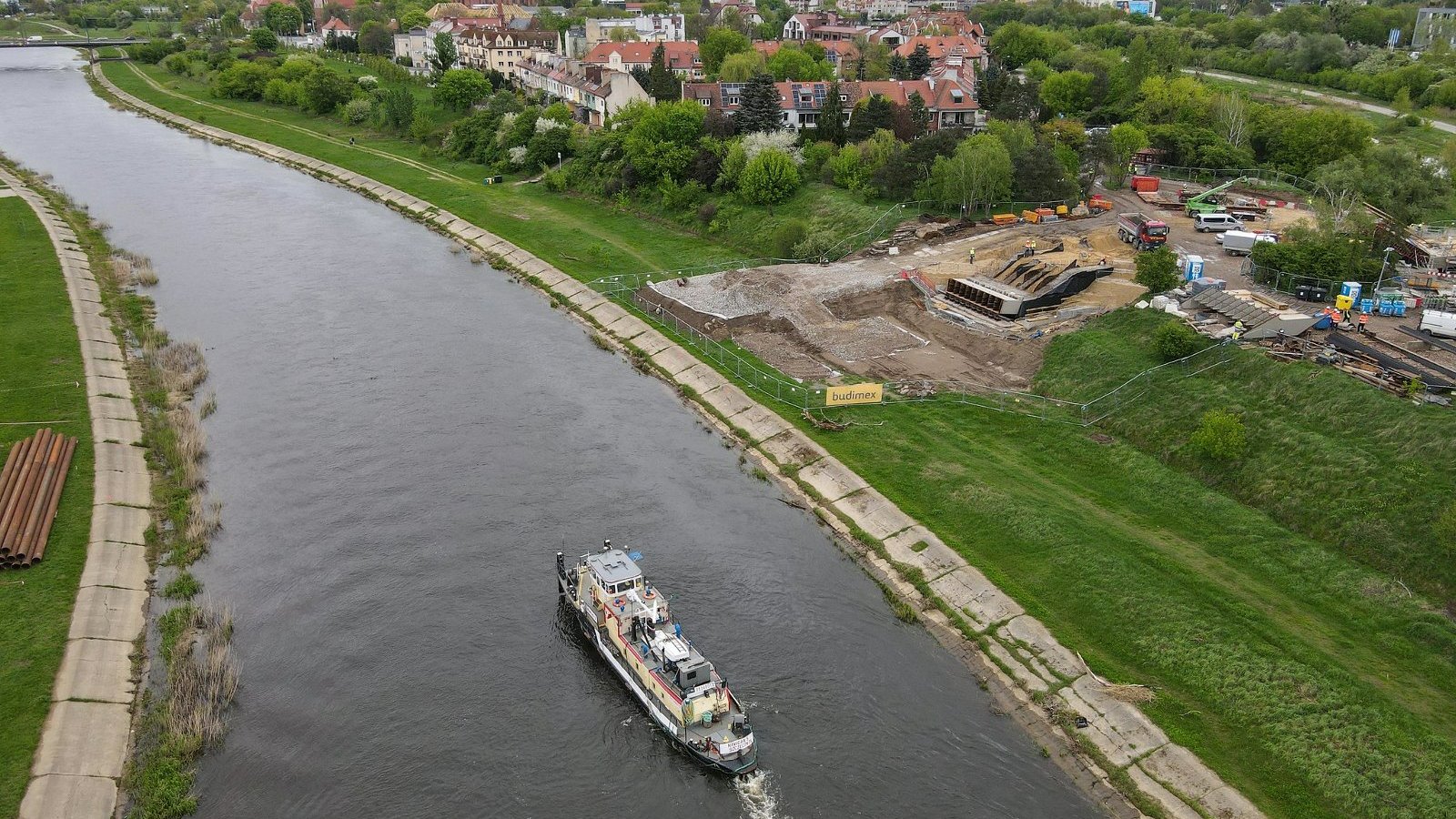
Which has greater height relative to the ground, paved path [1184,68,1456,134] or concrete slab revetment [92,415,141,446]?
paved path [1184,68,1456,134]

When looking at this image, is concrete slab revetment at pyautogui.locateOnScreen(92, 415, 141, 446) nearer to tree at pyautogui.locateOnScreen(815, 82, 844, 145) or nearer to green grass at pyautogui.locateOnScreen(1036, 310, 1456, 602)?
green grass at pyautogui.locateOnScreen(1036, 310, 1456, 602)

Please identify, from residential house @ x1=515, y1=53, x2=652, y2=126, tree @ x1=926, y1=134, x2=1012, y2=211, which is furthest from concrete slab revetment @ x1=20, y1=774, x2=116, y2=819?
residential house @ x1=515, y1=53, x2=652, y2=126

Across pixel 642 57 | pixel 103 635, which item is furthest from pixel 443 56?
pixel 103 635

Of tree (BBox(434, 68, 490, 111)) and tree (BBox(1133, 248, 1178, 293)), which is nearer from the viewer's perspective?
tree (BBox(1133, 248, 1178, 293))

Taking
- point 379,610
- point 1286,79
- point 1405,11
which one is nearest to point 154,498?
point 379,610

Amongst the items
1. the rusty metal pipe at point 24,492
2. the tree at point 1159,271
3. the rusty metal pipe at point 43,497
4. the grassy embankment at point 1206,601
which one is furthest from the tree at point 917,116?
the rusty metal pipe at point 24,492

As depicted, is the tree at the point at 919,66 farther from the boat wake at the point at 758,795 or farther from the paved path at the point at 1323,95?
the boat wake at the point at 758,795
